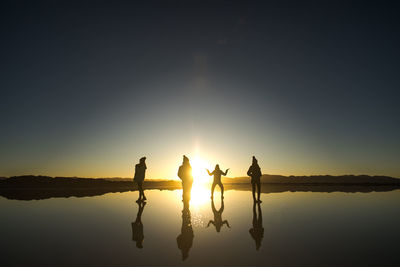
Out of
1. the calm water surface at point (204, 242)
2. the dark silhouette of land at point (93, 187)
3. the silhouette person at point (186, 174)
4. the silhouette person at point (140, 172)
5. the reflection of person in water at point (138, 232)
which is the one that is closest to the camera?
the calm water surface at point (204, 242)

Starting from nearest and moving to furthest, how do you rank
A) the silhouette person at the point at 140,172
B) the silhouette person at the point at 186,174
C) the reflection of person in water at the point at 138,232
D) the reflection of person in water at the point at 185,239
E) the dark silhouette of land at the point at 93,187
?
the reflection of person in water at the point at 185,239, the reflection of person in water at the point at 138,232, the silhouette person at the point at 186,174, the silhouette person at the point at 140,172, the dark silhouette of land at the point at 93,187

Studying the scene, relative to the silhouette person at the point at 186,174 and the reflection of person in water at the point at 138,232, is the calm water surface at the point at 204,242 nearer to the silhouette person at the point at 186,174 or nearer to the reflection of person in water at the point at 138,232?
the reflection of person in water at the point at 138,232

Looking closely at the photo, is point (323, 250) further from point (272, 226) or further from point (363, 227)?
point (363, 227)

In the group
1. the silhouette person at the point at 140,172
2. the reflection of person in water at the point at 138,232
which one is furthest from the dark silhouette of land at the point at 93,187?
the reflection of person in water at the point at 138,232

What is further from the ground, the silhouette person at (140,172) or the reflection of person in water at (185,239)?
the silhouette person at (140,172)

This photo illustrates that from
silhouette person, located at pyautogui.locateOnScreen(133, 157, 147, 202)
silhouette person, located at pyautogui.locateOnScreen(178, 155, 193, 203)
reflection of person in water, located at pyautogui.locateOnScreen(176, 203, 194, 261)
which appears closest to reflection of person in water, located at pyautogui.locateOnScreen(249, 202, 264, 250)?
reflection of person in water, located at pyautogui.locateOnScreen(176, 203, 194, 261)

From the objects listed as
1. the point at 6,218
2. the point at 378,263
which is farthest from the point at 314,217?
the point at 6,218

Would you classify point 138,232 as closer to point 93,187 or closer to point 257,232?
point 257,232

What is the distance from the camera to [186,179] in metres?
16.2

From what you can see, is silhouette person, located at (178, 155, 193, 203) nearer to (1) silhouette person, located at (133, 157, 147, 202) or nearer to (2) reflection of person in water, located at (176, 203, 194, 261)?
(1) silhouette person, located at (133, 157, 147, 202)

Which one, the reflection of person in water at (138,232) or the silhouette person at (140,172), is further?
the silhouette person at (140,172)

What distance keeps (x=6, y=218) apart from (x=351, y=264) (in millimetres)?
10407

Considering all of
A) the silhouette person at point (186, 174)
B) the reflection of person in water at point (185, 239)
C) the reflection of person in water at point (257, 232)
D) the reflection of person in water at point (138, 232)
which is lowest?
the reflection of person in water at point (185, 239)

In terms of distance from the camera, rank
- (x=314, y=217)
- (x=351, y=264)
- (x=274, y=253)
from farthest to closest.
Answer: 1. (x=314, y=217)
2. (x=274, y=253)
3. (x=351, y=264)
